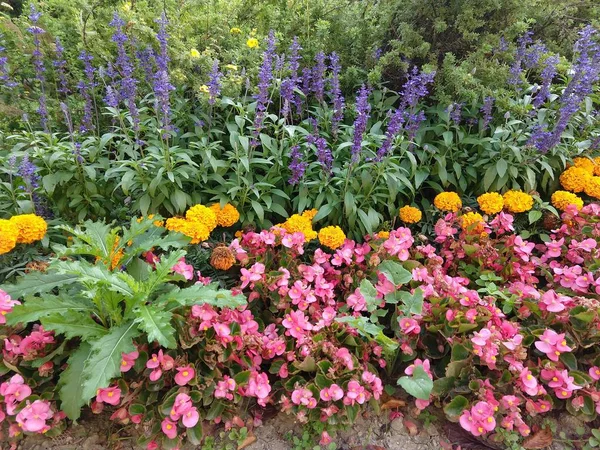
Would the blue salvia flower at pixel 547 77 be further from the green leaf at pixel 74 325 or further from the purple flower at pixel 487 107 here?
the green leaf at pixel 74 325

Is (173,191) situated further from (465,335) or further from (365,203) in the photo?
(465,335)

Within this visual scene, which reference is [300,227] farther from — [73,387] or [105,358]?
[73,387]

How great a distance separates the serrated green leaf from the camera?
1644mm

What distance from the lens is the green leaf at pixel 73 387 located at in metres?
1.64

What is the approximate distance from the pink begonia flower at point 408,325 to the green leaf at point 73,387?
134 cm

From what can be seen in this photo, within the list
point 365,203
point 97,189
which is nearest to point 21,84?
point 97,189

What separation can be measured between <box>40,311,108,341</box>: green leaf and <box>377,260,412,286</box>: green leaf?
1359mm

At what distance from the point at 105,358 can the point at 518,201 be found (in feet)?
8.38

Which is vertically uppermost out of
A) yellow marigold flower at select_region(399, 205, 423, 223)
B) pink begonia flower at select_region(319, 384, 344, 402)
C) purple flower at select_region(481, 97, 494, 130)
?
purple flower at select_region(481, 97, 494, 130)

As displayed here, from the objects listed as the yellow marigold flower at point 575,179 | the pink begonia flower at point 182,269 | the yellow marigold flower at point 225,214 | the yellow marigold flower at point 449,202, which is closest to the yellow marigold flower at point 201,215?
the yellow marigold flower at point 225,214

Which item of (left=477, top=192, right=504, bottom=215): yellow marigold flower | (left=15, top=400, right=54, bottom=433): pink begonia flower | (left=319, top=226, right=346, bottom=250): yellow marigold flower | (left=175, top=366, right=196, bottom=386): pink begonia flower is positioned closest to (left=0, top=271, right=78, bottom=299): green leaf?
(left=15, top=400, right=54, bottom=433): pink begonia flower

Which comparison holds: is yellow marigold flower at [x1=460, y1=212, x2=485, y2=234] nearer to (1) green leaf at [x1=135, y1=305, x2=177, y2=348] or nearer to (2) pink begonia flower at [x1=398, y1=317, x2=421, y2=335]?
(2) pink begonia flower at [x1=398, y1=317, x2=421, y2=335]

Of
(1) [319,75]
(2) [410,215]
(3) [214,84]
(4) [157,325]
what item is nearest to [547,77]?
(2) [410,215]

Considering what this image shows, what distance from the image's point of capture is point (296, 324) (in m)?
2.00
